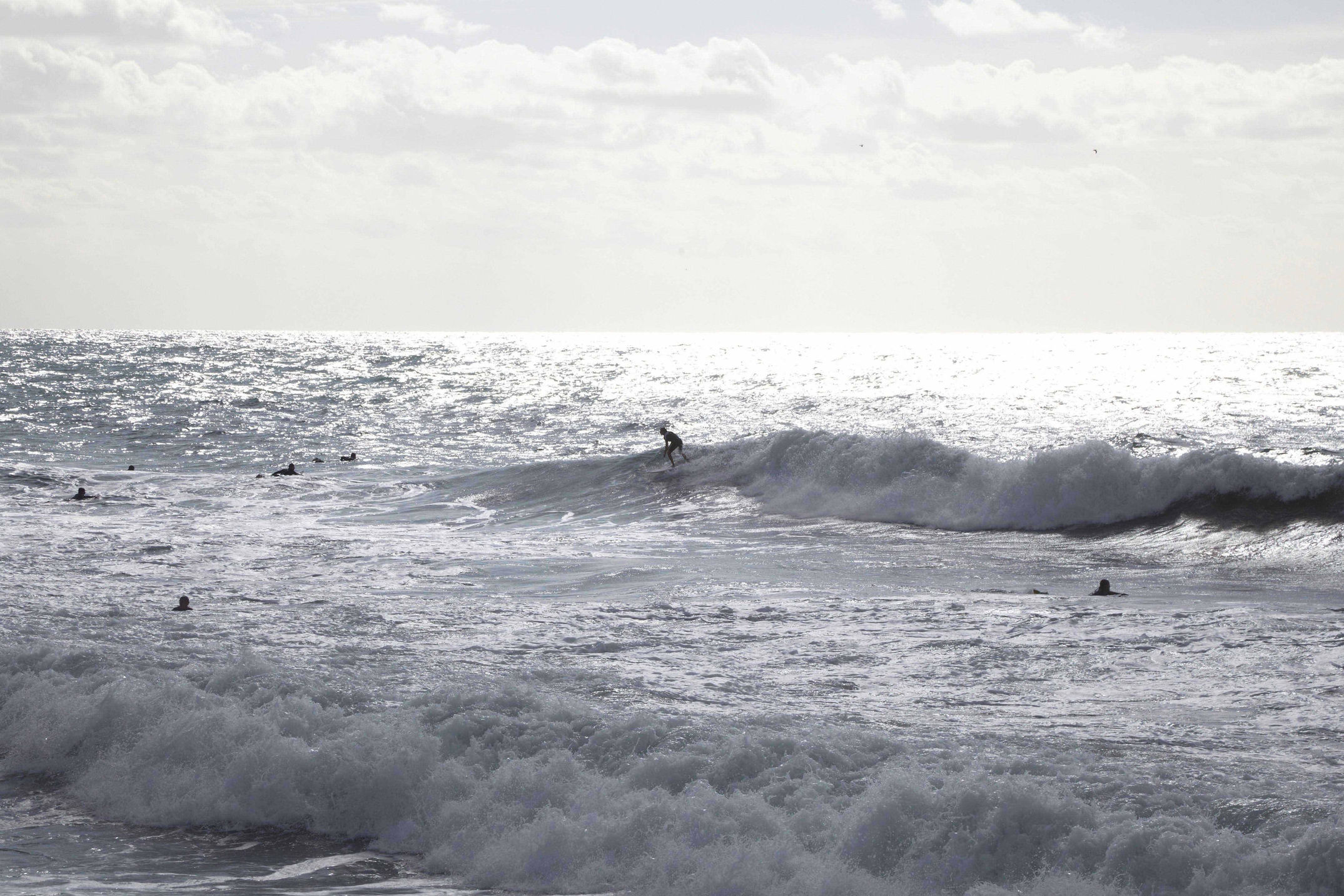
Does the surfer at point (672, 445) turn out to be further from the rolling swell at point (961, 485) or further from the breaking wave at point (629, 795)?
the breaking wave at point (629, 795)

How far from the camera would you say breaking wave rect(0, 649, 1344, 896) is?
6109 mm

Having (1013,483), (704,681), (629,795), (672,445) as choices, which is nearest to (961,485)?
(1013,483)

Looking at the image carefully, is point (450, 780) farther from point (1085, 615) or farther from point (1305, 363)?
point (1305, 363)

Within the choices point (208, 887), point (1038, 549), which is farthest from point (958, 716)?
point (1038, 549)

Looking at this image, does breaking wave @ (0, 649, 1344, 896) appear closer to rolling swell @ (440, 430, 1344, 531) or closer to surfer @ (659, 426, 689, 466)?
rolling swell @ (440, 430, 1344, 531)

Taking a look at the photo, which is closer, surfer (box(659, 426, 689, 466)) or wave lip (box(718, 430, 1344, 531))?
wave lip (box(718, 430, 1344, 531))

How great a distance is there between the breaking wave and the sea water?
2cm

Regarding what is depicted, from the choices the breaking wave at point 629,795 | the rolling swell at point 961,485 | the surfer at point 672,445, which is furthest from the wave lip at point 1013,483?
the breaking wave at point 629,795

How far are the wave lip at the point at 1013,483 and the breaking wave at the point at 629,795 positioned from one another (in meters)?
13.3

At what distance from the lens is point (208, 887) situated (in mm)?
6402

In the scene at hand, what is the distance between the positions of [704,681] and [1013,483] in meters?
12.9

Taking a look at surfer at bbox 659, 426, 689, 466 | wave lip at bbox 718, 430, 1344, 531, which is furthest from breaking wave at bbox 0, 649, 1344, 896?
surfer at bbox 659, 426, 689, 466

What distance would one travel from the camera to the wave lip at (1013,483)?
19.4 m

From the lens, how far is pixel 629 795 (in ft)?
22.9
